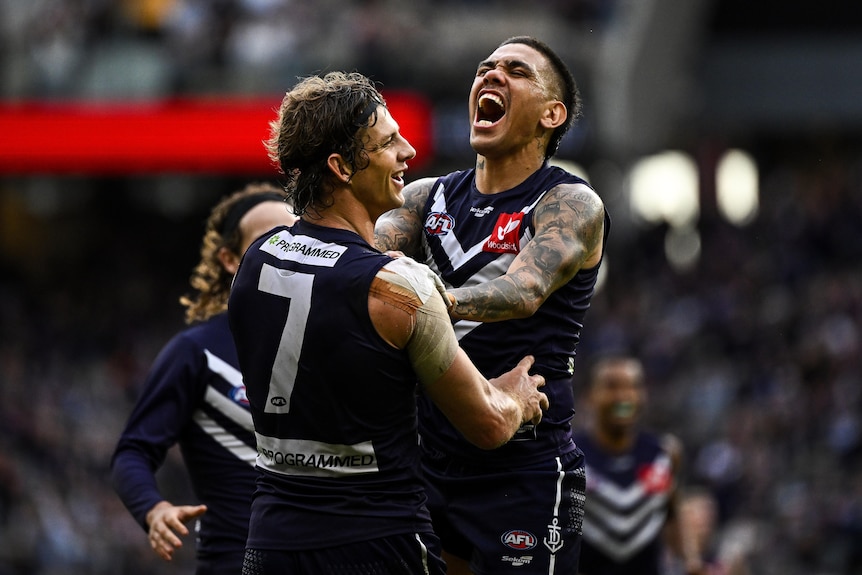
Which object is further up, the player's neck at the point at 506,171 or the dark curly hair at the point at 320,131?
the dark curly hair at the point at 320,131

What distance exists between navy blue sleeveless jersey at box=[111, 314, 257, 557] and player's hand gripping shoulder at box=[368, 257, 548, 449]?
163 cm

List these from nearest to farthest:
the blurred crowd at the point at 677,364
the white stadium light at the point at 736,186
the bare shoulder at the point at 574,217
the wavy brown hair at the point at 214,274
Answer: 1. the bare shoulder at the point at 574,217
2. the wavy brown hair at the point at 214,274
3. the blurred crowd at the point at 677,364
4. the white stadium light at the point at 736,186

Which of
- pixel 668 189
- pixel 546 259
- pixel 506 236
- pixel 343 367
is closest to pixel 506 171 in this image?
pixel 506 236

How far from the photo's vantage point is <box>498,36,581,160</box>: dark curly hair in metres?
5.43

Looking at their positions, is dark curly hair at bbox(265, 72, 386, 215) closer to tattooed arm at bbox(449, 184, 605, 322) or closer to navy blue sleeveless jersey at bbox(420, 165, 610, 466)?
tattooed arm at bbox(449, 184, 605, 322)

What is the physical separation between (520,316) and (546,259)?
21 cm

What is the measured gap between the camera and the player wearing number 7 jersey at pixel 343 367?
4.42 metres

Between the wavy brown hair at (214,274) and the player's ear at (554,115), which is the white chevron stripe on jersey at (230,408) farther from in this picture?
the player's ear at (554,115)

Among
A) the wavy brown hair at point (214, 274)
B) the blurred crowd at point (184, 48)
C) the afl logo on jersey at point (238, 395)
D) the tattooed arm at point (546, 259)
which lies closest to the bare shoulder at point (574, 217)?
the tattooed arm at point (546, 259)

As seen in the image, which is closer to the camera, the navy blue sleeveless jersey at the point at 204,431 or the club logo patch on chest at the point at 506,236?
the club logo patch on chest at the point at 506,236

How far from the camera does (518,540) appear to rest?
5066 mm

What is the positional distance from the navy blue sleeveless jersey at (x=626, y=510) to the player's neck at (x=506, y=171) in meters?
3.38

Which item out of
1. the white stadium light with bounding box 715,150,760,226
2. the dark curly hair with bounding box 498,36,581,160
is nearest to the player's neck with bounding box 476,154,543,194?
the dark curly hair with bounding box 498,36,581,160

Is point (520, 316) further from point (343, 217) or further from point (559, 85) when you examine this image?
point (559, 85)
